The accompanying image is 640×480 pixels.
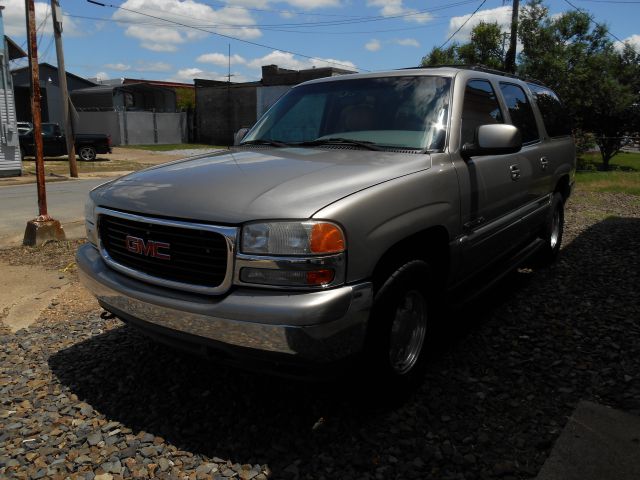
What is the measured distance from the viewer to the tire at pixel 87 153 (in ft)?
78.1

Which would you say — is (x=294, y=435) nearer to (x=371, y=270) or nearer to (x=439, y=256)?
(x=371, y=270)

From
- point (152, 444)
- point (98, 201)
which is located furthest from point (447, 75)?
point (152, 444)

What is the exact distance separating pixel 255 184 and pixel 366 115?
1363 millimetres

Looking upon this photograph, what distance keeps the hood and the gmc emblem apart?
0.15m

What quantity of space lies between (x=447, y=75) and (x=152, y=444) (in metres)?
2.87

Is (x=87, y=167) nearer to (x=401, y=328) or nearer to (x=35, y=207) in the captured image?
(x=35, y=207)

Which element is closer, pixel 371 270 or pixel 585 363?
pixel 371 270

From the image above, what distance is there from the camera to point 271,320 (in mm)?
2242

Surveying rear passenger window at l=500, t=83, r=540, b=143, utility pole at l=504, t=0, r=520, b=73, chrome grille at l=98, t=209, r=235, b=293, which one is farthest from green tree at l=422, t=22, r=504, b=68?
chrome grille at l=98, t=209, r=235, b=293

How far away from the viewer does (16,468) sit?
99.3 inches

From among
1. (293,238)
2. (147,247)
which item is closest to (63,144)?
(147,247)

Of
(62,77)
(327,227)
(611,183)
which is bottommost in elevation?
(611,183)

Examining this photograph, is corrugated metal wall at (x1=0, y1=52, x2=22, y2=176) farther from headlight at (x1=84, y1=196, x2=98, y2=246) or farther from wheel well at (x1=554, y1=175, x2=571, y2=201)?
wheel well at (x1=554, y1=175, x2=571, y2=201)

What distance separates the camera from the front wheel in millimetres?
23797
